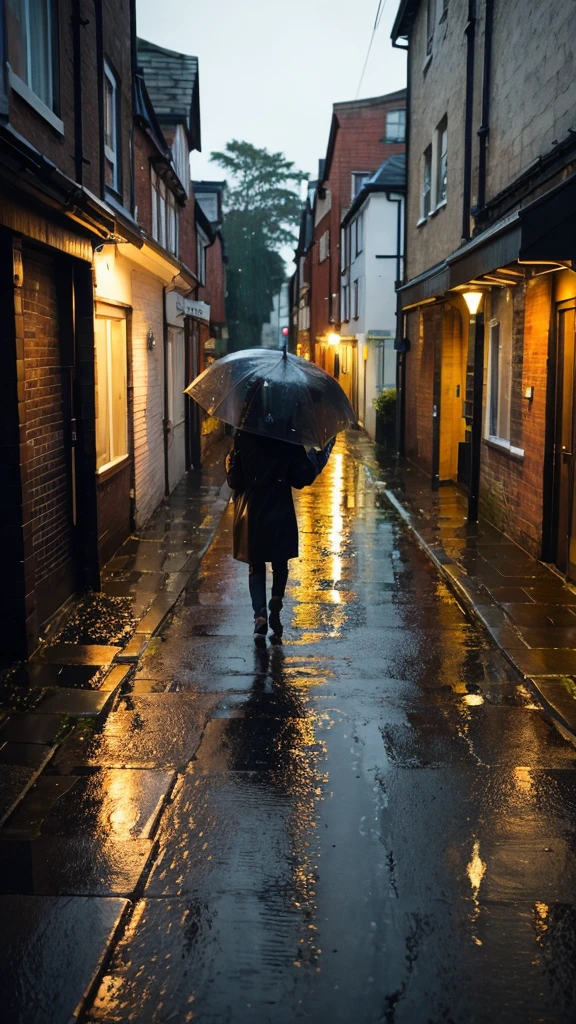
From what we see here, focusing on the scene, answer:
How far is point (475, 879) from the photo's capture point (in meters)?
4.08

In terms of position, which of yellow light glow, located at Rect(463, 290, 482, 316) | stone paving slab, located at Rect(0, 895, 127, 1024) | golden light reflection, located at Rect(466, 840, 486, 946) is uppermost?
yellow light glow, located at Rect(463, 290, 482, 316)

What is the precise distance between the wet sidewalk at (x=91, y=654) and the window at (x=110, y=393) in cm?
110

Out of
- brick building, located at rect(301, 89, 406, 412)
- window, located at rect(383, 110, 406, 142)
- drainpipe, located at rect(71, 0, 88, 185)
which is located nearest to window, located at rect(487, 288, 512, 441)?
drainpipe, located at rect(71, 0, 88, 185)

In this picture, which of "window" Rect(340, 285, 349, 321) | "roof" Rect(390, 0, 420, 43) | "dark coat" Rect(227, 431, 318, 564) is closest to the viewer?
"dark coat" Rect(227, 431, 318, 564)

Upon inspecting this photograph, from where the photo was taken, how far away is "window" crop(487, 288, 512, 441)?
1258 centimetres

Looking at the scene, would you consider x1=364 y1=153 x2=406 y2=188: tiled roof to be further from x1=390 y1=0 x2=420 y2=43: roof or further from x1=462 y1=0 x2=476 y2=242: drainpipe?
x1=462 y1=0 x2=476 y2=242: drainpipe

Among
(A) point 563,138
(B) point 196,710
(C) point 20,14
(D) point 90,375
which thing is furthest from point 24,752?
(A) point 563,138

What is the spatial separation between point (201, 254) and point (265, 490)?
21.2 meters

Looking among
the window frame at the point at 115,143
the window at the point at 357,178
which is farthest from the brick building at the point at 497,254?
the window at the point at 357,178

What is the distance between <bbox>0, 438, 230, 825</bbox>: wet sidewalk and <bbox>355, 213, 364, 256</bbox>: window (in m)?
18.0

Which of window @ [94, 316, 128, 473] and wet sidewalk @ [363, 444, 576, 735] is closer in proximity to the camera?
wet sidewalk @ [363, 444, 576, 735]

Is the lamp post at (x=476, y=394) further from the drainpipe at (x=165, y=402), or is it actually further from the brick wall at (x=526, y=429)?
the drainpipe at (x=165, y=402)

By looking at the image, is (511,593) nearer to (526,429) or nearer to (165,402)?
(526,429)

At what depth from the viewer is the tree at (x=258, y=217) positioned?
214 ft
